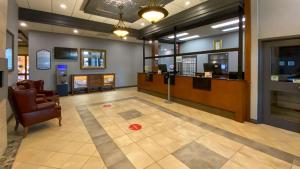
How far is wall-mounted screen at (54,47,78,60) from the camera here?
287 inches

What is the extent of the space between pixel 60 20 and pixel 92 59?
9.63 ft

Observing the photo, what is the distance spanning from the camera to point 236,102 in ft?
12.7

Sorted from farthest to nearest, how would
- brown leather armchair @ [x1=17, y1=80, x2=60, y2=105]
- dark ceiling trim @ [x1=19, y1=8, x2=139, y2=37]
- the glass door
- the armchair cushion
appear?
the glass door < dark ceiling trim @ [x1=19, y1=8, x2=139, y2=37] < brown leather armchair @ [x1=17, y1=80, x2=60, y2=105] < the armchair cushion

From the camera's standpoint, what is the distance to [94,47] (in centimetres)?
853

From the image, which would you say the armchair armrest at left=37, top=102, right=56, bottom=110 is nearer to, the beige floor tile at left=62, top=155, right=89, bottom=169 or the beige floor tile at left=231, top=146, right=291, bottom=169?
the beige floor tile at left=62, top=155, right=89, bottom=169

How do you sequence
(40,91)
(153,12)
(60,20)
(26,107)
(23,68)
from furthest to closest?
1. (23,68)
2. (60,20)
3. (40,91)
4. (153,12)
5. (26,107)

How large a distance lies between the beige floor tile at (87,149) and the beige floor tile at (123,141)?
41cm

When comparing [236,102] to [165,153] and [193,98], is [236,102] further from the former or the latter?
[165,153]

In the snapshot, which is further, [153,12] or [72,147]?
[153,12]

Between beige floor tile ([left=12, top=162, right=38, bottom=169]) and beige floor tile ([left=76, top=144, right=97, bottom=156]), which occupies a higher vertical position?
beige floor tile ([left=76, top=144, right=97, bottom=156])

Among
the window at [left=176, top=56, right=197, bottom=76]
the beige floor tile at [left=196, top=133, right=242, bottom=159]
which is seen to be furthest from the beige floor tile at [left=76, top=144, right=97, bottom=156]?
the window at [left=176, top=56, right=197, bottom=76]

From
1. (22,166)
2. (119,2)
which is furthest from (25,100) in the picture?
(119,2)

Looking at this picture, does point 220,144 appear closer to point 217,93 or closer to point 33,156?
point 217,93

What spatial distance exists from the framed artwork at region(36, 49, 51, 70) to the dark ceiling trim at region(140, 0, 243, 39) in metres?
5.53
